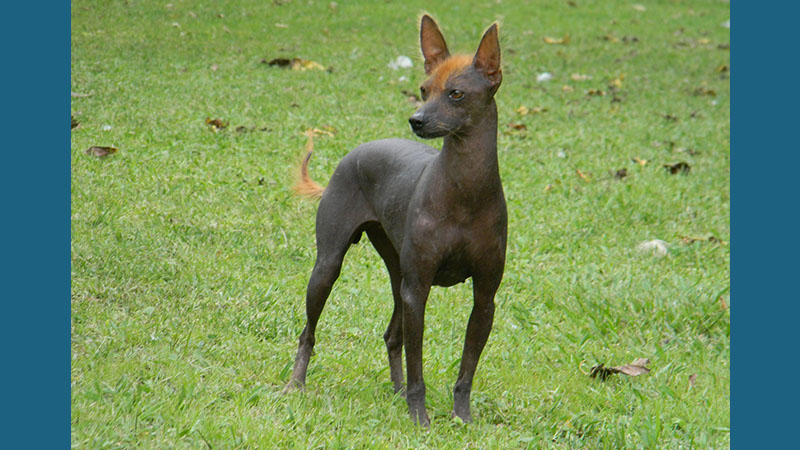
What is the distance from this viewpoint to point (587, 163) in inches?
354

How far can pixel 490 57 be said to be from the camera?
12.5ft

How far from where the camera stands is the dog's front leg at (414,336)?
4004 millimetres

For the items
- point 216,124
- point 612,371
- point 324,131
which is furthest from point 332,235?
point 216,124

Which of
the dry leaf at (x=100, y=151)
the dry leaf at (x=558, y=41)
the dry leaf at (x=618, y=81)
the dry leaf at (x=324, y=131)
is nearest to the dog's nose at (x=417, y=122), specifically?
the dry leaf at (x=100, y=151)

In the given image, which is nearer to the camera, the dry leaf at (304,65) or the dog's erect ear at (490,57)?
the dog's erect ear at (490,57)

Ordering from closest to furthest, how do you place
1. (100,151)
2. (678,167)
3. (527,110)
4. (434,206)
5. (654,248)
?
(434,206) < (654,248) < (100,151) < (678,167) < (527,110)

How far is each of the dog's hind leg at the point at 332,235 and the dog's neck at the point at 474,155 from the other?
0.67m

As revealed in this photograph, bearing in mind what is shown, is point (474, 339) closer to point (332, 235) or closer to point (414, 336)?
point (414, 336)

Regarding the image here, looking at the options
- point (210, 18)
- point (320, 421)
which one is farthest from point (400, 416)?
point (210, 18)

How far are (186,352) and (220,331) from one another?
1.47ft

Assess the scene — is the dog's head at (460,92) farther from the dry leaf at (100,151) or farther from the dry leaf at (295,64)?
the dry leaf at (295,64)

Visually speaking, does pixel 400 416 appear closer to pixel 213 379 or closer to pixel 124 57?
pixel 213 379

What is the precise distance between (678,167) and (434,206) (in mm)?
5866

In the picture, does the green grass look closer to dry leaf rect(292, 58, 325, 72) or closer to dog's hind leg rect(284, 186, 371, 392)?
dry leaf rect(292, 58, 325, 72)
